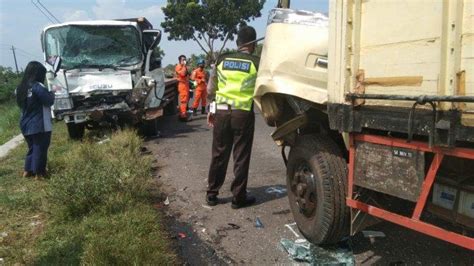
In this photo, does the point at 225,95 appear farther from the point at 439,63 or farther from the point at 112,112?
the point at 112,112

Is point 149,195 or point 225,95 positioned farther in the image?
point 149,195

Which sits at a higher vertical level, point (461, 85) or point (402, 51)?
point (402, 51)

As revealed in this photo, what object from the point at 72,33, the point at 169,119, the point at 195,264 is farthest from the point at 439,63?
the point at 169,119

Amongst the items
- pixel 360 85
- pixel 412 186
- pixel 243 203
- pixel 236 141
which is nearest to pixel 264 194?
pixel 243 203

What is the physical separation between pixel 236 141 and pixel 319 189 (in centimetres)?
151

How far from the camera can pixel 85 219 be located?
14.8ft

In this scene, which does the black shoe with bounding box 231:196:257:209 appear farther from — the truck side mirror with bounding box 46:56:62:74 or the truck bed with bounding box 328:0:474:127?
the truck side mirror with bounding box 46:56:62:74

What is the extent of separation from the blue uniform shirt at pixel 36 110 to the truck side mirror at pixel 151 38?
12.0 feet

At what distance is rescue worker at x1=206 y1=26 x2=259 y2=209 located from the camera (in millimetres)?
4941

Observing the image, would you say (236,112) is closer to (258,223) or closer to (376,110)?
(258,223)

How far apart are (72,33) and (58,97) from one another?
139cm

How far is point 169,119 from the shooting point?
13.5 meters

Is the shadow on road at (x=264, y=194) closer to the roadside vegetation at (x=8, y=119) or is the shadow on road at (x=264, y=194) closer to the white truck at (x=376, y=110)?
the white truck at (x=376, y=110)

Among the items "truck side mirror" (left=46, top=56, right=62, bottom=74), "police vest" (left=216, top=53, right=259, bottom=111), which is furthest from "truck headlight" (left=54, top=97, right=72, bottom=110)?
"police vest" (left=216, top=53, right=259, bottom=111)
